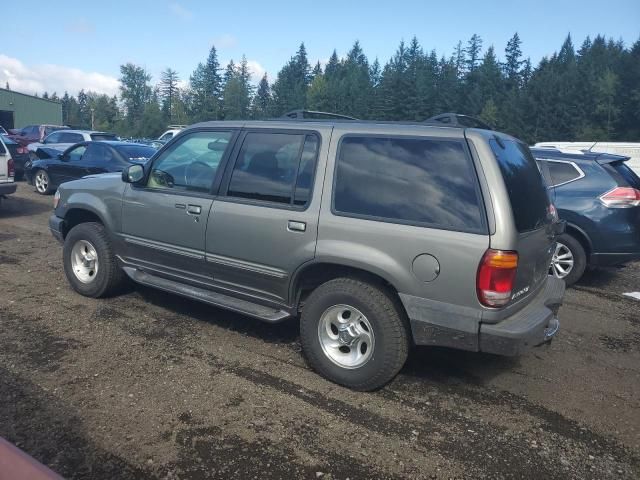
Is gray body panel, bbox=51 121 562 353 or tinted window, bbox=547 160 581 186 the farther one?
tinted window, bbox=547 160 581 186

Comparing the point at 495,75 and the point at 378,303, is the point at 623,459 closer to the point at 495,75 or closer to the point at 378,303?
the point at 378,303

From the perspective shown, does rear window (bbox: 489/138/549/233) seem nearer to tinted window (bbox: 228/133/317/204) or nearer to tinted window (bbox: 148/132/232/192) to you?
tinted window (bbox: 228/133/317/204)

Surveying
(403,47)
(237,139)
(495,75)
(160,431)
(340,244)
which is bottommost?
(160,431)

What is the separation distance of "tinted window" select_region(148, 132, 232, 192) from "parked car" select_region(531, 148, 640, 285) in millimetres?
4500

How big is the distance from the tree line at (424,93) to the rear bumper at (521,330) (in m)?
63.0

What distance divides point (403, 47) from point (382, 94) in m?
43.4

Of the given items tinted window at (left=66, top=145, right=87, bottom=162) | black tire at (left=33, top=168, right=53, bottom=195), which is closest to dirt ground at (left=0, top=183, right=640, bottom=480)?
tinted window at (left=66, top=145, right=87, bottom=162)

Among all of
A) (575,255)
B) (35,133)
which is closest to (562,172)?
(575,255)

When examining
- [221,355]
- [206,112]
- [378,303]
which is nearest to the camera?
[378,303]

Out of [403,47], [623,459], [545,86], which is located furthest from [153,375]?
[403,47]

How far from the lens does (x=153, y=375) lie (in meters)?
3.83

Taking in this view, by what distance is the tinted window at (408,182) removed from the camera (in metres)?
3.31

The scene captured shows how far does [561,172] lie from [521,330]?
4628mm

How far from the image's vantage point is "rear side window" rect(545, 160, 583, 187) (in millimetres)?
7020
